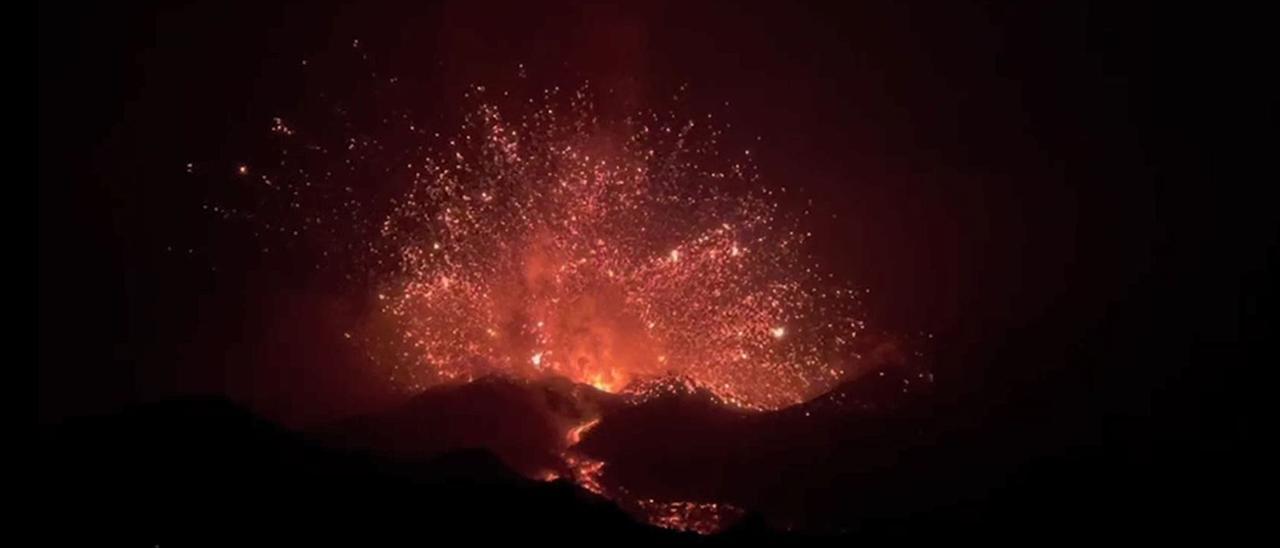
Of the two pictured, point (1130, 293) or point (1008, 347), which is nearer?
point (1008, 347)

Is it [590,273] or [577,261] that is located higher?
[577,261]

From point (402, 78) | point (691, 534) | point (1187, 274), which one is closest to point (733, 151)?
point (402, 78)

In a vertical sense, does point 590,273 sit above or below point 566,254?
below

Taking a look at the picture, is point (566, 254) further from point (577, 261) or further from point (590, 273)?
point (590, 273)

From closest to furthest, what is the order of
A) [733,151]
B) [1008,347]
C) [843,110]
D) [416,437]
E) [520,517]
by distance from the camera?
[520,517], [416,437], [1008,347], [733,151], [843,110]

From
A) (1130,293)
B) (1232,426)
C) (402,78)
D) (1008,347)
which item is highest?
(402,78)

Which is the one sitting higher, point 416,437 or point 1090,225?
point 1090,225

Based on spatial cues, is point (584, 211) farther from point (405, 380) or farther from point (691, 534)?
point (691, 534)

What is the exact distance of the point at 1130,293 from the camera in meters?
21.9

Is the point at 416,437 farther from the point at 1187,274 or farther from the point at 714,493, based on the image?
the point at 1187,274

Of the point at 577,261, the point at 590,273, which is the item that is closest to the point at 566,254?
the point at 577,261

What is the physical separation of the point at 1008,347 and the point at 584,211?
32.2 ft

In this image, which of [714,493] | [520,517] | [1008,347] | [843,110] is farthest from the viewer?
[843,110]

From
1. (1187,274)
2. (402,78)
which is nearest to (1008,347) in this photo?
(1187,274)
